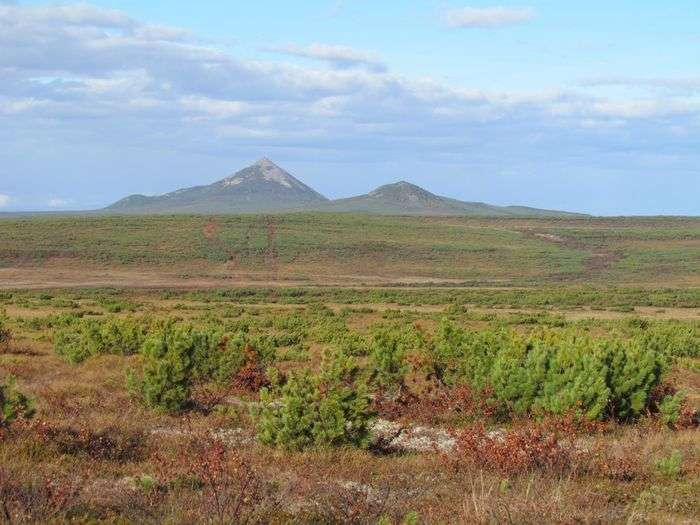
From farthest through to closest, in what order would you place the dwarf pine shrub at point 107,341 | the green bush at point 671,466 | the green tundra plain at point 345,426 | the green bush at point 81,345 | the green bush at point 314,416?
the dwarf pine shrub at point 107,341 < the green bush at point 81,345 < the green bush at point 314,416 < the green bush at point 671,466 < the green tundra plain at point 345,426

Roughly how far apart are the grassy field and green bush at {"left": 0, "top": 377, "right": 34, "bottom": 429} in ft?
205

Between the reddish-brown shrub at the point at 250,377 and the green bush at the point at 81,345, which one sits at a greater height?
the reddish-brown shrub at the point at 250,377

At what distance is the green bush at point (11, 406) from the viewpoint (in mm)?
9055

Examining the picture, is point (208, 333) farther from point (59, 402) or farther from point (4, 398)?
point (4, 398)

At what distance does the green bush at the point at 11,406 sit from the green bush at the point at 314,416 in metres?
2.72

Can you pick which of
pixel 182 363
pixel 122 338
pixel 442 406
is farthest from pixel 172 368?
pixel 122 338

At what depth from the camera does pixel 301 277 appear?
80.8 meters

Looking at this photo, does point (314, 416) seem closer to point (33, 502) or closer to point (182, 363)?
point (33, 502)

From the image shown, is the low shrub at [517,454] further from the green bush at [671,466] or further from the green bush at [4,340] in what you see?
the green bush at [4,340]

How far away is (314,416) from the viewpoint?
1000cm

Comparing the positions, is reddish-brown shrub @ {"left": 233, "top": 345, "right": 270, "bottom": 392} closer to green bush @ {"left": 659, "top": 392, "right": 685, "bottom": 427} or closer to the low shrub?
the low shrub

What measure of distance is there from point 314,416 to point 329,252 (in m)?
84.0

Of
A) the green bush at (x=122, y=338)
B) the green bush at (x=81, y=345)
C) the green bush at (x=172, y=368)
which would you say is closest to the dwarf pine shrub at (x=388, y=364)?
the green bush at (x=172, y=368)

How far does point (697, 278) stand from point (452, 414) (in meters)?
78.9
